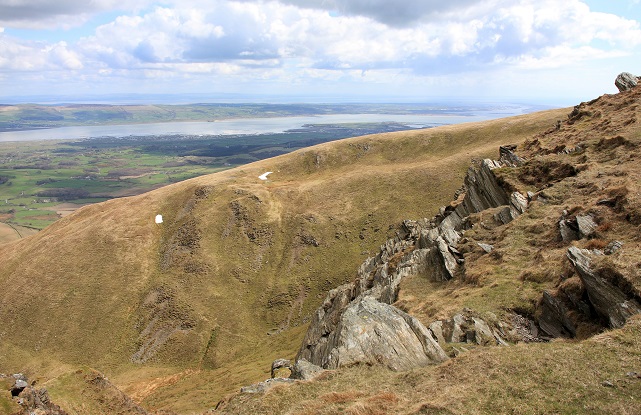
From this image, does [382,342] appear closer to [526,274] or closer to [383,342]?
[383,342]

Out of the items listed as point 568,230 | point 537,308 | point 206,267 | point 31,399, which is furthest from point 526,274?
point 206,267

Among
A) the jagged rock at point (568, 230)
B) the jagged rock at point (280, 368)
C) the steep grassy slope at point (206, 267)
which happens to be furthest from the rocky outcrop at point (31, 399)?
the jagged rock at point (568, 230)

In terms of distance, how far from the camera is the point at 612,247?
24578mm

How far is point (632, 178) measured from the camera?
3238 centimetres

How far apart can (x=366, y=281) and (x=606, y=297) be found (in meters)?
27.0

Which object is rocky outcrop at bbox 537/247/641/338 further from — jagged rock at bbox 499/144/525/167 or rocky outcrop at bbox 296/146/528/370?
jagged rock at bbox 499/144/525/167

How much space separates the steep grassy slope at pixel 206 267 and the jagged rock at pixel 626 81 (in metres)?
24.8

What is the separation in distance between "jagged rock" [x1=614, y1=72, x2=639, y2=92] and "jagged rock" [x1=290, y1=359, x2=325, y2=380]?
224 ft

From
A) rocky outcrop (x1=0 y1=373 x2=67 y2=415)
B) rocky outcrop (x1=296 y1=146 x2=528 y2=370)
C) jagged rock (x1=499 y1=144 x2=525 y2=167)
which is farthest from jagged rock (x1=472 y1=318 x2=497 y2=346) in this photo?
jagged rock (x1=499 y1=144 x2=525 y2=167)

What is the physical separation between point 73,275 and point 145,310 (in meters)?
18.0

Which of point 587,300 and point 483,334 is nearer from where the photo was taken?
point 587,300

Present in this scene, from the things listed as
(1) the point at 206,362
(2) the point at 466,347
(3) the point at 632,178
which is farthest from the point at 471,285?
(1) the point at 206,362

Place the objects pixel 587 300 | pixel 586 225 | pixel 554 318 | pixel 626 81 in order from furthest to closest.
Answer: pixel 626 81 < pixel 586 225 < pixel 554 318 < pixel 587 300

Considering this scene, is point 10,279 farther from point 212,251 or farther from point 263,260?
point 263,260
